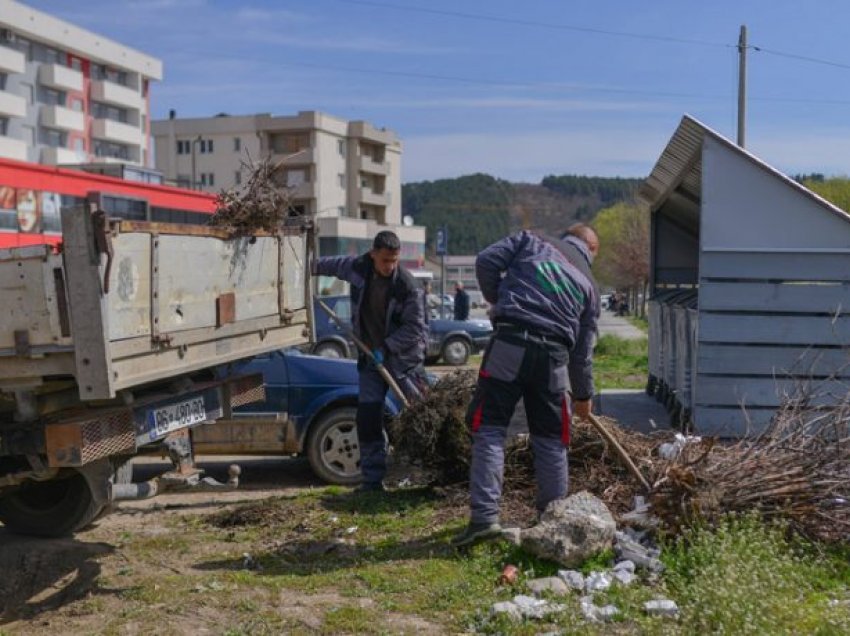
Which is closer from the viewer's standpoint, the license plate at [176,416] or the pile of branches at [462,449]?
the license plate at [176,416]

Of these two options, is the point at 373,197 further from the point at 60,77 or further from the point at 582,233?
the point at 582,233

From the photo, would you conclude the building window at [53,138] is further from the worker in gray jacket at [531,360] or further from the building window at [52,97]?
the worker in gray jacket at [531,360]

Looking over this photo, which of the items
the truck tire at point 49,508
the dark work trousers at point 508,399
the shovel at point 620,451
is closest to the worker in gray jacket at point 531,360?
the dark work trousers at point 508,399

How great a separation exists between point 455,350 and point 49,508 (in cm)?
1538

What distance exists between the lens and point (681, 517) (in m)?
5.47

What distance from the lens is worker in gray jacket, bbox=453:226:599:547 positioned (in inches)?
224

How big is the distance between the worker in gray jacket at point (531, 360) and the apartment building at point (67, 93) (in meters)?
51.9

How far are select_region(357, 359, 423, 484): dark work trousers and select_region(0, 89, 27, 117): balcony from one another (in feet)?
182

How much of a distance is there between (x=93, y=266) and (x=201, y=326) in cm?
113

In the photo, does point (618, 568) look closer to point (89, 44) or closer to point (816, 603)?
point (816, 603)

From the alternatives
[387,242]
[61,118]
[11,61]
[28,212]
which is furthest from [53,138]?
[387,242]

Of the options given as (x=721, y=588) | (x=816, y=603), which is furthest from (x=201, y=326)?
(x=816, y=603)

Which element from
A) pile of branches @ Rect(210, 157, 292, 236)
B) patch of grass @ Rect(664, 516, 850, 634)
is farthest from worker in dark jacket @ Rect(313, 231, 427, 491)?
patch of grass @ Rect(664, 516, 850, 634)

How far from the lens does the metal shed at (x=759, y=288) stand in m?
8.38
